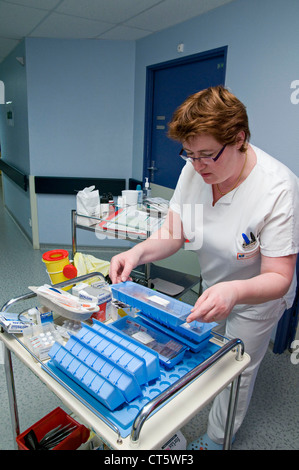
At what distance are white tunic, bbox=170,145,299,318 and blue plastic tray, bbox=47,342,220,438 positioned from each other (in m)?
0.36

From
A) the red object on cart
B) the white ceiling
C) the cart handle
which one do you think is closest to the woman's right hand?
the cart handle

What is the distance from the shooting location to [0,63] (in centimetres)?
564

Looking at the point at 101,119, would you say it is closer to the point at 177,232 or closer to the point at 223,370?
the point at 177,232

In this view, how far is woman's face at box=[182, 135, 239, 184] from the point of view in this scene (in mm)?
1086

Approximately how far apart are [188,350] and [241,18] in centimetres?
246

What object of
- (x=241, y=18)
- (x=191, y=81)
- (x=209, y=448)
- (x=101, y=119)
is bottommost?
(x=209, y=448)

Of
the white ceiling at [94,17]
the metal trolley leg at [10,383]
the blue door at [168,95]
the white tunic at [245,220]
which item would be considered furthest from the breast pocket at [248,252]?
the white ceiling at [94,17]

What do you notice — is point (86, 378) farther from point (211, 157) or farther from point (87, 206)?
point (87, 206)

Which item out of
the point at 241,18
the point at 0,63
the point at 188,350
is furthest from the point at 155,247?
the point at 0,63

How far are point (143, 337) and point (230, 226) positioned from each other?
1.73ft

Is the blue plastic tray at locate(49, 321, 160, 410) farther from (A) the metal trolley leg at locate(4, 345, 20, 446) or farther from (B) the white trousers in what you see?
(B) the white trousers

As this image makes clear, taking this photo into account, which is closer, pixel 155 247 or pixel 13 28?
pixel 155 247

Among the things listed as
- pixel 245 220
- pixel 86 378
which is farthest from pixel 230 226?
pixel 86 378

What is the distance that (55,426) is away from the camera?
154 centimetres
